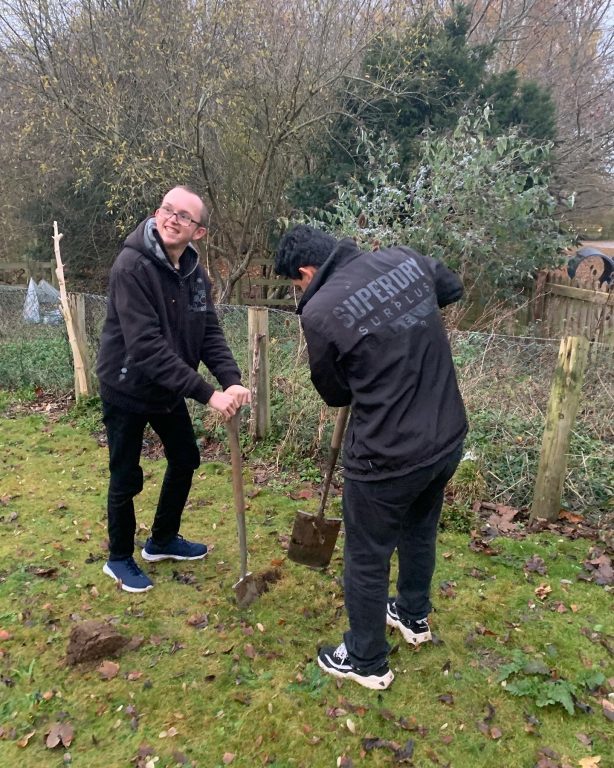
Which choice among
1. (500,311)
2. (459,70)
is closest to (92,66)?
(459,70)

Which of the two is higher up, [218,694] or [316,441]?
[316,441]

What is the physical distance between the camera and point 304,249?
2352mm

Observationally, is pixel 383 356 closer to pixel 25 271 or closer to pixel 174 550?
pixel 174 550

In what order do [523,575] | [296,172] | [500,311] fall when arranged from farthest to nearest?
[296,172] < [500,311] < [523,575]

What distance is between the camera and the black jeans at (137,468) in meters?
3.15

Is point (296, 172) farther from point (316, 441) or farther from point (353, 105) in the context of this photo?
point (316, 441)

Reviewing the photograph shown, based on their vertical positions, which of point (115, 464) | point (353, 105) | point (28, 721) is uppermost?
point (353, 105)

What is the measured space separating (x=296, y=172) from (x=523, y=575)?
8.46 m

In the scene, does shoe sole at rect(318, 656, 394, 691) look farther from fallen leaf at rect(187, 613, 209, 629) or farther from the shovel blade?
the shovel blade

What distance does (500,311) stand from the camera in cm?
725

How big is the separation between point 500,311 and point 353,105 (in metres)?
4.43

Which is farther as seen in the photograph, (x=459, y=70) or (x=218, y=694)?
(x=459, y=70)

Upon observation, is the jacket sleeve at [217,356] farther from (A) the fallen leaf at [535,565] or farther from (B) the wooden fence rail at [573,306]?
(B) the wooden fence rail at [573,306]

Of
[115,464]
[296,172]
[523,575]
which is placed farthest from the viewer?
[296,172]
